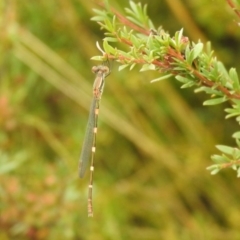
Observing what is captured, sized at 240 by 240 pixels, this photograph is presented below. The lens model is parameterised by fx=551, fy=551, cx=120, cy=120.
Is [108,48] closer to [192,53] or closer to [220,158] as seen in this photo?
[192,53]

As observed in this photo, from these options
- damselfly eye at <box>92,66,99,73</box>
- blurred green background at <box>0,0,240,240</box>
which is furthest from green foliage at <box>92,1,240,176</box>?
blurred green background at <box>0,0,240,240</box>

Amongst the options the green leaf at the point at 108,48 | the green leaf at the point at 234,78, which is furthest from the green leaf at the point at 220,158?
the green leaf at the point at 108,48

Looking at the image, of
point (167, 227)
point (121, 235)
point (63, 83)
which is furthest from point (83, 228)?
point (63, 83)

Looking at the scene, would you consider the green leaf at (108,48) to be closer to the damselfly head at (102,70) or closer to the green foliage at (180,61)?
the green foliage at (180,61)

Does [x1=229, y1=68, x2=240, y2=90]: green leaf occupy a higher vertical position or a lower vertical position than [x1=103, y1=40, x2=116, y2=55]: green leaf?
lower

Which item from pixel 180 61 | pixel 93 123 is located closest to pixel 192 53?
pixel 180 61

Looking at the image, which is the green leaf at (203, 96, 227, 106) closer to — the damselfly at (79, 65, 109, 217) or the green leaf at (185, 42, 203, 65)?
the green leaf at (185, 42, 203, 65)

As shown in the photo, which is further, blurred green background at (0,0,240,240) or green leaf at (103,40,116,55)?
blurred green background at (0,0,240,240)

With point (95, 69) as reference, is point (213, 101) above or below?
below

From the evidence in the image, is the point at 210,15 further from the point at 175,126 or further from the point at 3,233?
the point at 3,233
